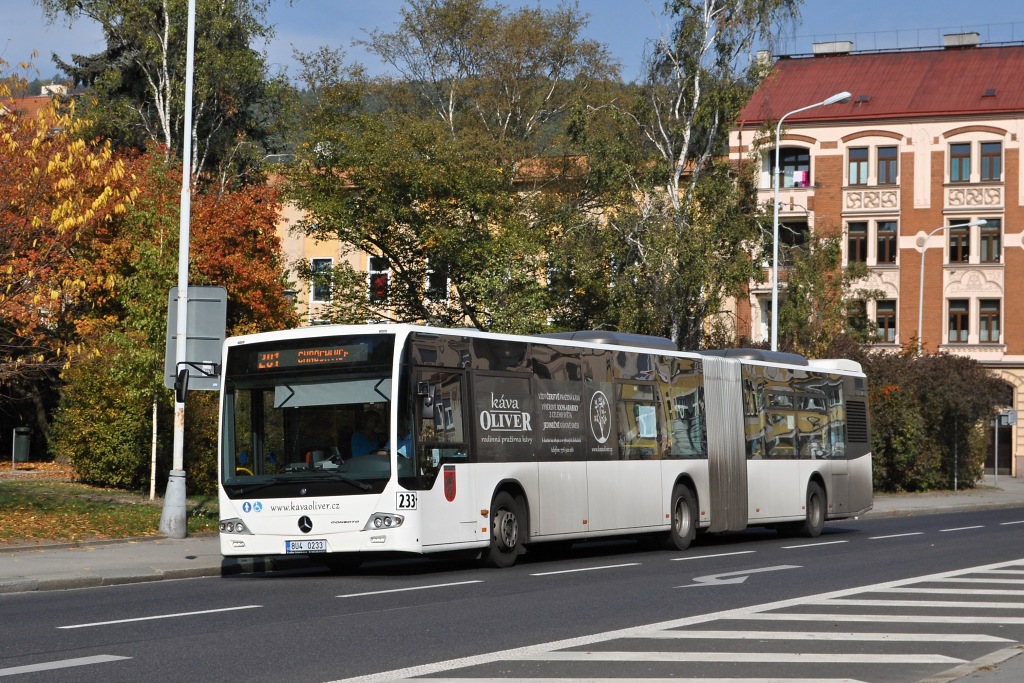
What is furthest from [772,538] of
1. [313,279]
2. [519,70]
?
[519,70]

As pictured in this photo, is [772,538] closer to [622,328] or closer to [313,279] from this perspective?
[622,328]

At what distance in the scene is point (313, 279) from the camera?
44.0m

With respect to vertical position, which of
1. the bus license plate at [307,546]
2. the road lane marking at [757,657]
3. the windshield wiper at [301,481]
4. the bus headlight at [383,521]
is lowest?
the road lane marking at [757,657]

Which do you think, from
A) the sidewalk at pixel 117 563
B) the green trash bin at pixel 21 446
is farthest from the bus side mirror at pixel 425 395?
the green trash bin at pixel 21 446

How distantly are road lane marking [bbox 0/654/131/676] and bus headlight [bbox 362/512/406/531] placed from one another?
7086 mm

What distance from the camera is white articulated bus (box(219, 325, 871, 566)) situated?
691 inches

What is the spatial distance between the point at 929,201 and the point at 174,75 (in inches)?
1313

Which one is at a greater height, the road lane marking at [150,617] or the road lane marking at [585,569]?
the road lane marking at [150,617]

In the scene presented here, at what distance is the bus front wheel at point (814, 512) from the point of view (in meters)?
27.9

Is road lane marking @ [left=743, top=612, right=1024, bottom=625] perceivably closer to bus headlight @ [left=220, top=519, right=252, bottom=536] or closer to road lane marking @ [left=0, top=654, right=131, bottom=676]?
road lane marking @ [left=0, top=654, right=131, bottom=676]

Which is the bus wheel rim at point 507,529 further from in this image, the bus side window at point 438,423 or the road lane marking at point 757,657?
the road lane marking at point 757,657

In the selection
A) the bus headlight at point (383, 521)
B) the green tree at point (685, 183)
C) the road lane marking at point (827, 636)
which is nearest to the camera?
the road lane marking at point (827, 636)

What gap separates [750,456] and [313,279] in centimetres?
2103

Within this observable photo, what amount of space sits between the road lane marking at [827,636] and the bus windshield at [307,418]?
6.35m
